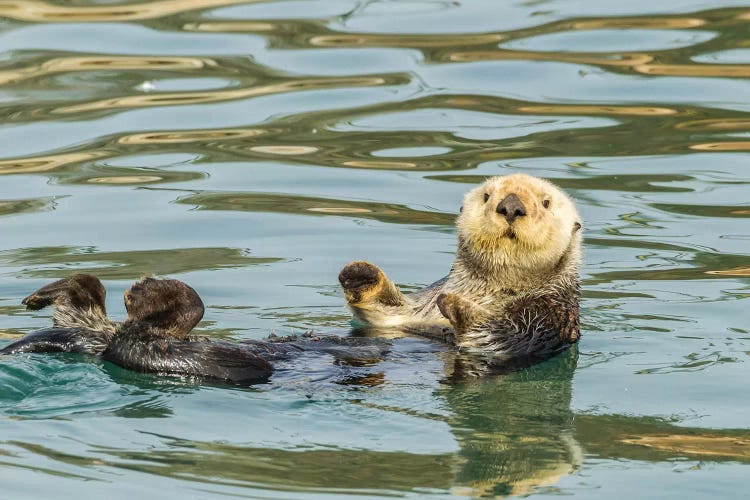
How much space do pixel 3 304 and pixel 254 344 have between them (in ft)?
6.65

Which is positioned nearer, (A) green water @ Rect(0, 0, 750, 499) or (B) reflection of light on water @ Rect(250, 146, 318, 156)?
(A) green water @ Rect(0, 0, 750, 499)

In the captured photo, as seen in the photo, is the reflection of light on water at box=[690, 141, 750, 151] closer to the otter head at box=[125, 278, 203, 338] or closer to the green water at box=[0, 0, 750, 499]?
the green water at box=[0, 0, 750, 499]

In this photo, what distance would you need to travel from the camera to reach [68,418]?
487 centimetres

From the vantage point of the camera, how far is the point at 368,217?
8.74m

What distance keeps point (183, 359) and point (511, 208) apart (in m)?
1.60

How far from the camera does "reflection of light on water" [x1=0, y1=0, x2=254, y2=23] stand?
42.5 ft

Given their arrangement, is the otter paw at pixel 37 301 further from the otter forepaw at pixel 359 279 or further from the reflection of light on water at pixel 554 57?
the reflection of light on water at pixel 554 57

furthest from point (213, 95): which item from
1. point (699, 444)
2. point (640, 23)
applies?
point (699, 444)

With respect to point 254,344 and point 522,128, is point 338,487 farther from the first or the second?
point 522,128

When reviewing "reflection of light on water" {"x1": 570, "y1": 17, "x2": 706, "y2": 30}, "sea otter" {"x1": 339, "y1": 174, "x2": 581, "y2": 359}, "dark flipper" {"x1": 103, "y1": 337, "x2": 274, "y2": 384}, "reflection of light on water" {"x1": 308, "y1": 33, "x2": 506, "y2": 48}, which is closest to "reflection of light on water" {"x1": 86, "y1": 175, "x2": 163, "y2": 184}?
"reflection of light on water" {"x1": 308, "y1": 33, "x2": 506, "y2": 48}

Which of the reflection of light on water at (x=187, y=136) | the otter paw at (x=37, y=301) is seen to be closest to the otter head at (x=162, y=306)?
the otter paw at (x=37, y=301)

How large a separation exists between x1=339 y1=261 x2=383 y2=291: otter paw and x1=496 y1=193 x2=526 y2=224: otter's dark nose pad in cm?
72

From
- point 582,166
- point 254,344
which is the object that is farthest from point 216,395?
point 582,166

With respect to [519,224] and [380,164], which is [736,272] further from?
[380,164]
